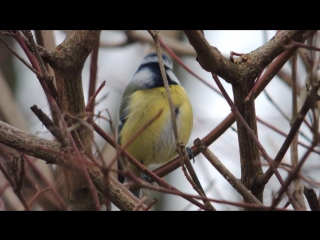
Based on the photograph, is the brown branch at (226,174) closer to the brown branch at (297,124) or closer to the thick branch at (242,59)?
the brown branch at (297,124)

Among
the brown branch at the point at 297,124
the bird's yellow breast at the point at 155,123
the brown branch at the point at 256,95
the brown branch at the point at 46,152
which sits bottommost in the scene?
the brown branch at the point at 46,152

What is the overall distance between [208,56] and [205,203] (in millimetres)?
383

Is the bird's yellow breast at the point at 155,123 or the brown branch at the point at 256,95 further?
the bird's yellow breast at the point at 155,123

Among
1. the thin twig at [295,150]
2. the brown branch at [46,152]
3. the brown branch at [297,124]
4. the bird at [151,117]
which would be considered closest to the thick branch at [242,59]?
the thin twig at [295,150]

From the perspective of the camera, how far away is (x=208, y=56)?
1.27 m

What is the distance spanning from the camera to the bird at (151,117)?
2.51 meters

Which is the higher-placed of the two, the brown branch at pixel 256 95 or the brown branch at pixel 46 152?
the brown branch at pixel 256 95

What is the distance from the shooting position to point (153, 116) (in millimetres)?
2506

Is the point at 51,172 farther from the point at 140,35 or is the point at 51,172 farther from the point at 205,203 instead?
the point at 205,203

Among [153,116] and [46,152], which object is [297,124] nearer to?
[46,152]

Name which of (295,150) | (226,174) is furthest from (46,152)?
(295,150)

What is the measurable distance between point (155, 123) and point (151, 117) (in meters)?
0.04
